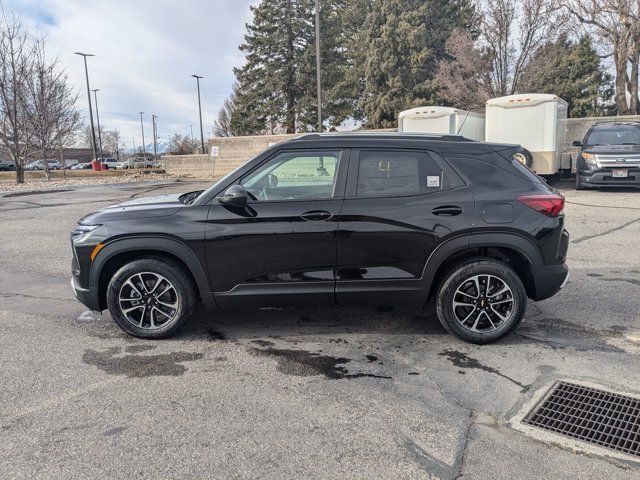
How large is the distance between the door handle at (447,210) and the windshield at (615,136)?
12305 millimetres

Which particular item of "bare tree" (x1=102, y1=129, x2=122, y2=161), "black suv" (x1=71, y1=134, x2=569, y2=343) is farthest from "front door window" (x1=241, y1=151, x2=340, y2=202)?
"bare tree" (x1=102, y1=129, x2=122, y2=161)

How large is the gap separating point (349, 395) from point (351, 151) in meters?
2.00

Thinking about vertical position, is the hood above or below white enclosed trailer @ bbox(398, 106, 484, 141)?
below

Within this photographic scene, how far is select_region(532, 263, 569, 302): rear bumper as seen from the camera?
4.16 m

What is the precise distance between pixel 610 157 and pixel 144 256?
13.3 meters

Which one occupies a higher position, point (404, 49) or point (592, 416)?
point (404, 49)

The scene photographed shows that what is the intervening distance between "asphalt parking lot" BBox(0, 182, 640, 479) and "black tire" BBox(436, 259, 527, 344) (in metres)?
0.12

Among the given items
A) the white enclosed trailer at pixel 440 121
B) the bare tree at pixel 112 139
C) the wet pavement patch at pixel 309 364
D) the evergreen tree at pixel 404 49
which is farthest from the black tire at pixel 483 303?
the bare tree at pixel 112 139

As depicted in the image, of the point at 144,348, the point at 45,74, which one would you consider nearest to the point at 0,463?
the point at 144,348

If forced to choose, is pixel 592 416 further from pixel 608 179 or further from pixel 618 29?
pixel 618 29

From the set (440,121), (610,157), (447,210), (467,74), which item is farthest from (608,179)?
(467,74)

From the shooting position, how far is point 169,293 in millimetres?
4320

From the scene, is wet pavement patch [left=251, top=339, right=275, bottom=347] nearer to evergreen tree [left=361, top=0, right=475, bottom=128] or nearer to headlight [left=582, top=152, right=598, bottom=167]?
headlight [left=582, top=152, right=598, bottom=167]

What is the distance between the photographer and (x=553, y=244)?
414 centimetres
